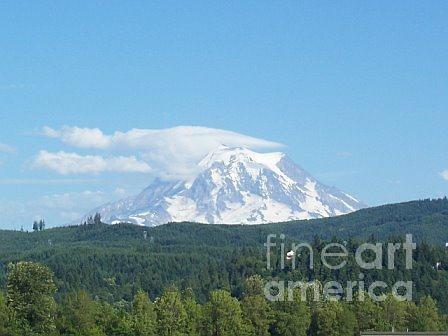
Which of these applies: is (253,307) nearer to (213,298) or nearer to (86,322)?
(213,298)

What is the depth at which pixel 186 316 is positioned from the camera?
445 ft

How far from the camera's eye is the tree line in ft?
417

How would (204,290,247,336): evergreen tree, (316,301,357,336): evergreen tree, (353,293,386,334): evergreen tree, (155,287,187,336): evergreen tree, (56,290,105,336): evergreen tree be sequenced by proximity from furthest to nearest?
(353,293,386,334): evergreen tree < (316,301,357,336): evergreen tree < (204,290,247,336): evergreen tree < (155,287,187,336): evergreen tree < (56,290,105,336): evergreen tree

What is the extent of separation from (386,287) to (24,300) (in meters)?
87.5

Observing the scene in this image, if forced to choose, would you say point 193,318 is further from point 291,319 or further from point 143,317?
point 291,319

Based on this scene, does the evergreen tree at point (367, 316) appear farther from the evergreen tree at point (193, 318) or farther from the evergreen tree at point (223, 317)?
the evergreen tree at point (193, 318)

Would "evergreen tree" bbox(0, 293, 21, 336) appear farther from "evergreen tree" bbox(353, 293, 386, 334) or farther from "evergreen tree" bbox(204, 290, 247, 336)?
"evergreen tree" bbox(353, 293, 386, 334)

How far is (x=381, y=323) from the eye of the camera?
462 ft

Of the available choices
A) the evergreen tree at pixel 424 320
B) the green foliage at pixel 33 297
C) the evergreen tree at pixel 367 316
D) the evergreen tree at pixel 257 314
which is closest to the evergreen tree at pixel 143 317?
the green foliage at pixel 33 297

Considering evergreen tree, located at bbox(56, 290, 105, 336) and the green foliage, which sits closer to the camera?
the green foliage

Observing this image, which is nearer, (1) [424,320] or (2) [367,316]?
(2) [367,316]

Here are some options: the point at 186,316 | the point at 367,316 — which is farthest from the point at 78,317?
the point at 367,316

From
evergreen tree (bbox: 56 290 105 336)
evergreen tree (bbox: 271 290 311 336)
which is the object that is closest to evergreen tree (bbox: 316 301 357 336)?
evergreen tree (bbox: 271 290 311 336)

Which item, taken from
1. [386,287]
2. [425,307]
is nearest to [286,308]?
[425,307]
